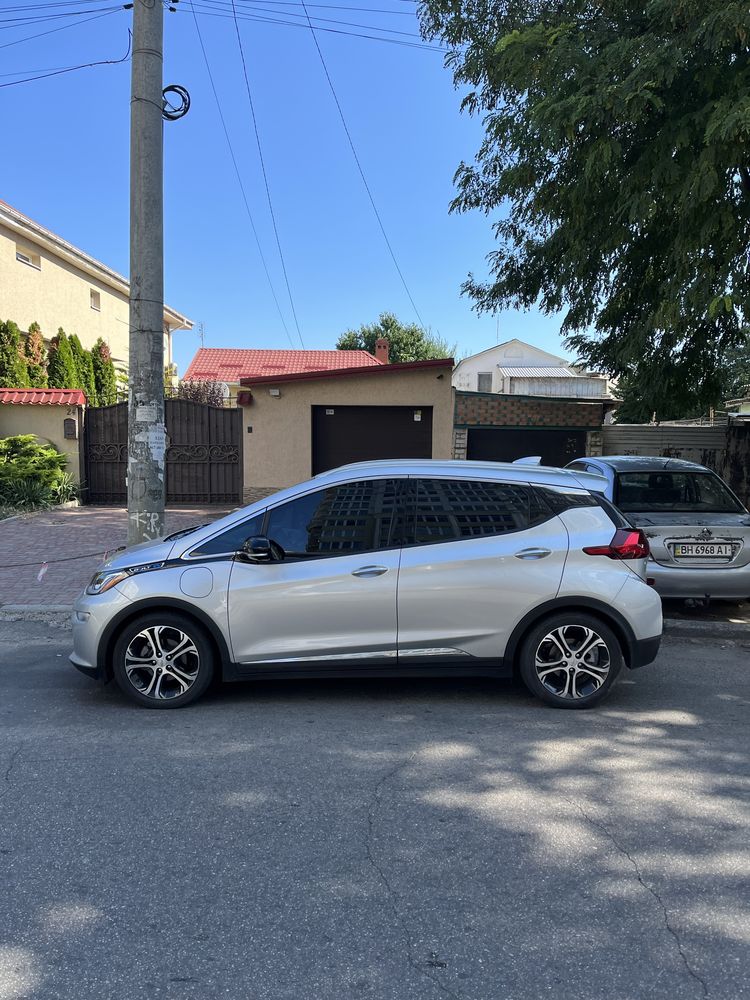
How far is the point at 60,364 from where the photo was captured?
20.3m

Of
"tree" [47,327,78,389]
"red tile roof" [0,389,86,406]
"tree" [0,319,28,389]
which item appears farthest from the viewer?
"tree" [47,327,78,389]

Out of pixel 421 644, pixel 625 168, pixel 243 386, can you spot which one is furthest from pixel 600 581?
pixel 243 386

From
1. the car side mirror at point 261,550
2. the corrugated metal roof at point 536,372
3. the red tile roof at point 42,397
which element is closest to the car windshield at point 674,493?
the car side mirror at point 261,550

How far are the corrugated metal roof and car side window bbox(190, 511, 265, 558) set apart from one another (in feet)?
135

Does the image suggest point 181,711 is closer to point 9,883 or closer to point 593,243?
point 9,883

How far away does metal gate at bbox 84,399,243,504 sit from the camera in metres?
15.1

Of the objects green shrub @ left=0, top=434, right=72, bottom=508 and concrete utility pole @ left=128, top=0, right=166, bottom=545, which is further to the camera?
green shrub @ left=0, top=434, right=72, bottom=508

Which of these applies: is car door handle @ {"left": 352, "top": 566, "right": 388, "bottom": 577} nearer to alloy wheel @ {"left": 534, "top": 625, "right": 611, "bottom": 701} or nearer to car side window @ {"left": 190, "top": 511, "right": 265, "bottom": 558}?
car side window @ {"left": 190, "top": 511, "right": 265, "bottom": 558}

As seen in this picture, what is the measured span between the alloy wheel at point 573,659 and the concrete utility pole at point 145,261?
4.25 metres

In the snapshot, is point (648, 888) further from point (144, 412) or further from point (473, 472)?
point (144, 412)

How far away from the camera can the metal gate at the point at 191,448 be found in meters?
15.1

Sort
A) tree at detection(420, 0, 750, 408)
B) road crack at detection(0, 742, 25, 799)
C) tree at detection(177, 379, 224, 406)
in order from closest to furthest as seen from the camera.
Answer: road crack at detection(0, 742, 25, 799)
tree at detection(420, 0, 750, 408)
tree at detection(177, 379, 224, 406)

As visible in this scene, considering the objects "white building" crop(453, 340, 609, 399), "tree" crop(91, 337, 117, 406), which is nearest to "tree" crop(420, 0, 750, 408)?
"tree" crop(91, 337, 117, 406)

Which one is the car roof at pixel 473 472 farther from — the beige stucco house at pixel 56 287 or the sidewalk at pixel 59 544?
the beige stucco house at pixel 56 287
